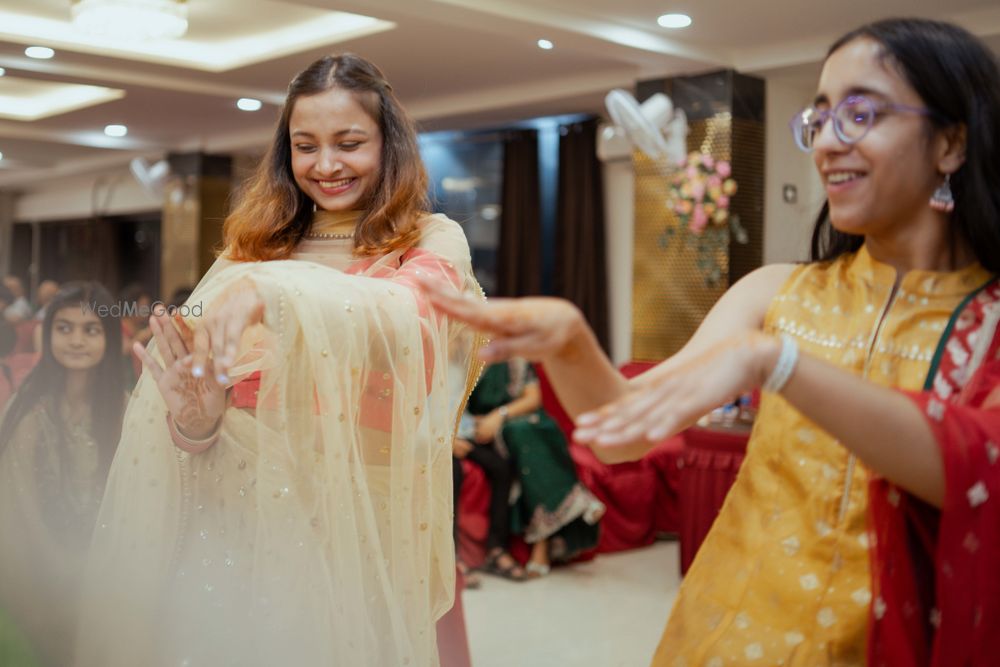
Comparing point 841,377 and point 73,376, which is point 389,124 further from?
point 841,377

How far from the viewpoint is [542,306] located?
3.30 feet

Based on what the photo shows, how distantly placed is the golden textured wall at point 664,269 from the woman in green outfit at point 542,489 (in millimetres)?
1668

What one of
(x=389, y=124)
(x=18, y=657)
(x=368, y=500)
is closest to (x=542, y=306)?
(x=368, y=500)

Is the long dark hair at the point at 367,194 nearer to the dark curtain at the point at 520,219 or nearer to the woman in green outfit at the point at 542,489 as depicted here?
the woman in green outfit at the point at 542,489

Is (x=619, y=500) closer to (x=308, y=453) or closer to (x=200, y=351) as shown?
(x=308, y=453)

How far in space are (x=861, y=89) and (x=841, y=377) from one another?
1.18 feet

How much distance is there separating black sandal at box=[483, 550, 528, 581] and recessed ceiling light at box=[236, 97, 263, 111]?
4.58 meters

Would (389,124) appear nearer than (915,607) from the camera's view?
No

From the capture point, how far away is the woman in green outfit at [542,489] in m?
4.98

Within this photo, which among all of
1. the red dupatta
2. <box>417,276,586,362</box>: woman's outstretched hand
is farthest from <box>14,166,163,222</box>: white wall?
the red dupatta

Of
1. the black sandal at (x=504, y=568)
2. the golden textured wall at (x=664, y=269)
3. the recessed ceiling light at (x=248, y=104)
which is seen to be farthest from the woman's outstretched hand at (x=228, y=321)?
the recessed ceiling light at (x=248, y=104)

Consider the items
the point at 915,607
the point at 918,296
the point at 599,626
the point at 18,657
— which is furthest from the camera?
the point at 599,626

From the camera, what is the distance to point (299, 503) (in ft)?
5.15

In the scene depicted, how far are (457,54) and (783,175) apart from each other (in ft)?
7.46
